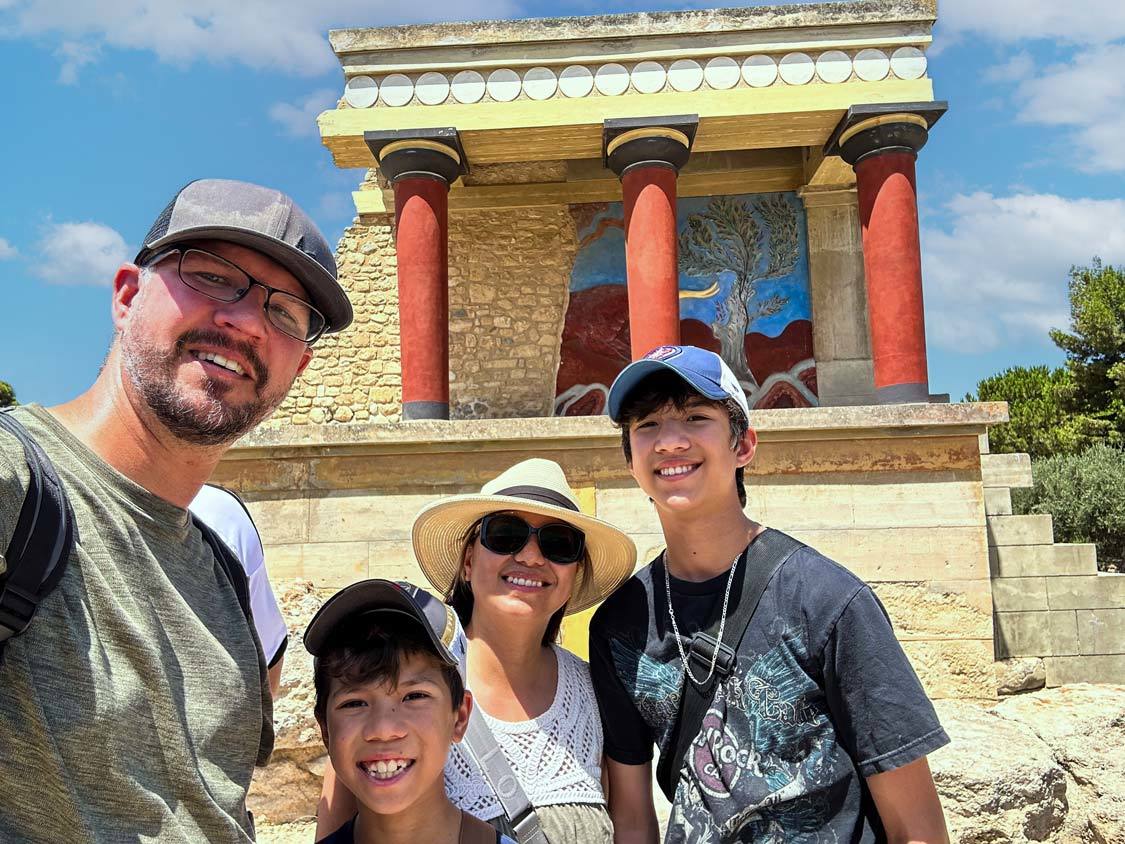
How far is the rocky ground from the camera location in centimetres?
440

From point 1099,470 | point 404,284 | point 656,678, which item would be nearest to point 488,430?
point 404,284

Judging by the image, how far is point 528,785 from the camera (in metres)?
2.09

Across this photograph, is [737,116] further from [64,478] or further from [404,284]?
[64,478]

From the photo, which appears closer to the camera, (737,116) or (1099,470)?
(737,116)

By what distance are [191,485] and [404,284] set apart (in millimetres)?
8053

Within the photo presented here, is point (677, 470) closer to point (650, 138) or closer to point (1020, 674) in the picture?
point (1020, 674)

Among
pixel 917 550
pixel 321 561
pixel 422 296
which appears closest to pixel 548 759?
pixel 321 561

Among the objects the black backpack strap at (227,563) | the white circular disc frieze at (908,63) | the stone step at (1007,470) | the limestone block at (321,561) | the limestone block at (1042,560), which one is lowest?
the black backpack strap at (227,563)

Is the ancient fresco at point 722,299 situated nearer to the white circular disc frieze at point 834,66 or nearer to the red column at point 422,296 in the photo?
the white circular disc frieze at point 834,66

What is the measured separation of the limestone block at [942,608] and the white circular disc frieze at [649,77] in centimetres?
536

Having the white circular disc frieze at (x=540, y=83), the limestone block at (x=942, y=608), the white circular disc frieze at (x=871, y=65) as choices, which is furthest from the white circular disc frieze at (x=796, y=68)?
the limestone block at (x=942, y=608)

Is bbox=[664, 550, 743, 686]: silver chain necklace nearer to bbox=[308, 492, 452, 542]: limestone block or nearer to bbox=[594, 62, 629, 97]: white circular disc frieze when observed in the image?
bbox=[308, 492, 452, 542]: limestone block

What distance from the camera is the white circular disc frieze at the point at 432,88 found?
31.8 feet

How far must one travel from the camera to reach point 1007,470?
1001 cm
